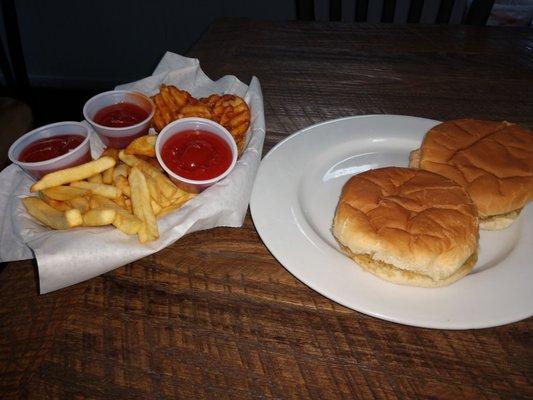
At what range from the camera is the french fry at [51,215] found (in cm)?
153

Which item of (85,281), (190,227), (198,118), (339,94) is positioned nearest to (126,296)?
(85,281)

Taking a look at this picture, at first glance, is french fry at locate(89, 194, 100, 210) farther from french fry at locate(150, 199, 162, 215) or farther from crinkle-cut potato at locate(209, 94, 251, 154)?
crinkle-cut potato at locate(209, 94, 251, 154)

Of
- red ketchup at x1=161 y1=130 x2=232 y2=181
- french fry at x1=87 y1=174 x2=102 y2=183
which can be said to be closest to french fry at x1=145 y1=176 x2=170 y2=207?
red ketchup at x1=161 y1=130 x2=232 y2=181

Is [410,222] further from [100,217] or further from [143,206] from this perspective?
[100,217]

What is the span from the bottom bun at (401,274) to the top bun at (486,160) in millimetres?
393

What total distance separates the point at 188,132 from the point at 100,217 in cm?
57

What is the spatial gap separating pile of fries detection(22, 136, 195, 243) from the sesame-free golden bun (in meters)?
1.13

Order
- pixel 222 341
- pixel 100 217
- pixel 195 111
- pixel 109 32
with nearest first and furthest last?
1. pixel 222 341
2. pixel 100 217
3. pixel 195 111
4. pixel 109 32

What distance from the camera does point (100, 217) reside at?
59.7 inches

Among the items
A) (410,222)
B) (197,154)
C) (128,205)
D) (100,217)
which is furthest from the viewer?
(197,154)

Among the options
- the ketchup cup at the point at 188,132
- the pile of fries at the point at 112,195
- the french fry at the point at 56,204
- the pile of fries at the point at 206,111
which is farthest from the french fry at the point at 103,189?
the pile of fries at the point at 206,111

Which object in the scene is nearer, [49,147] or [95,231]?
→ [95,231]

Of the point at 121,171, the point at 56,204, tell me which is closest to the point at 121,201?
the point at 121,171

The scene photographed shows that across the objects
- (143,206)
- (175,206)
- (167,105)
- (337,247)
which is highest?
(167,105)
